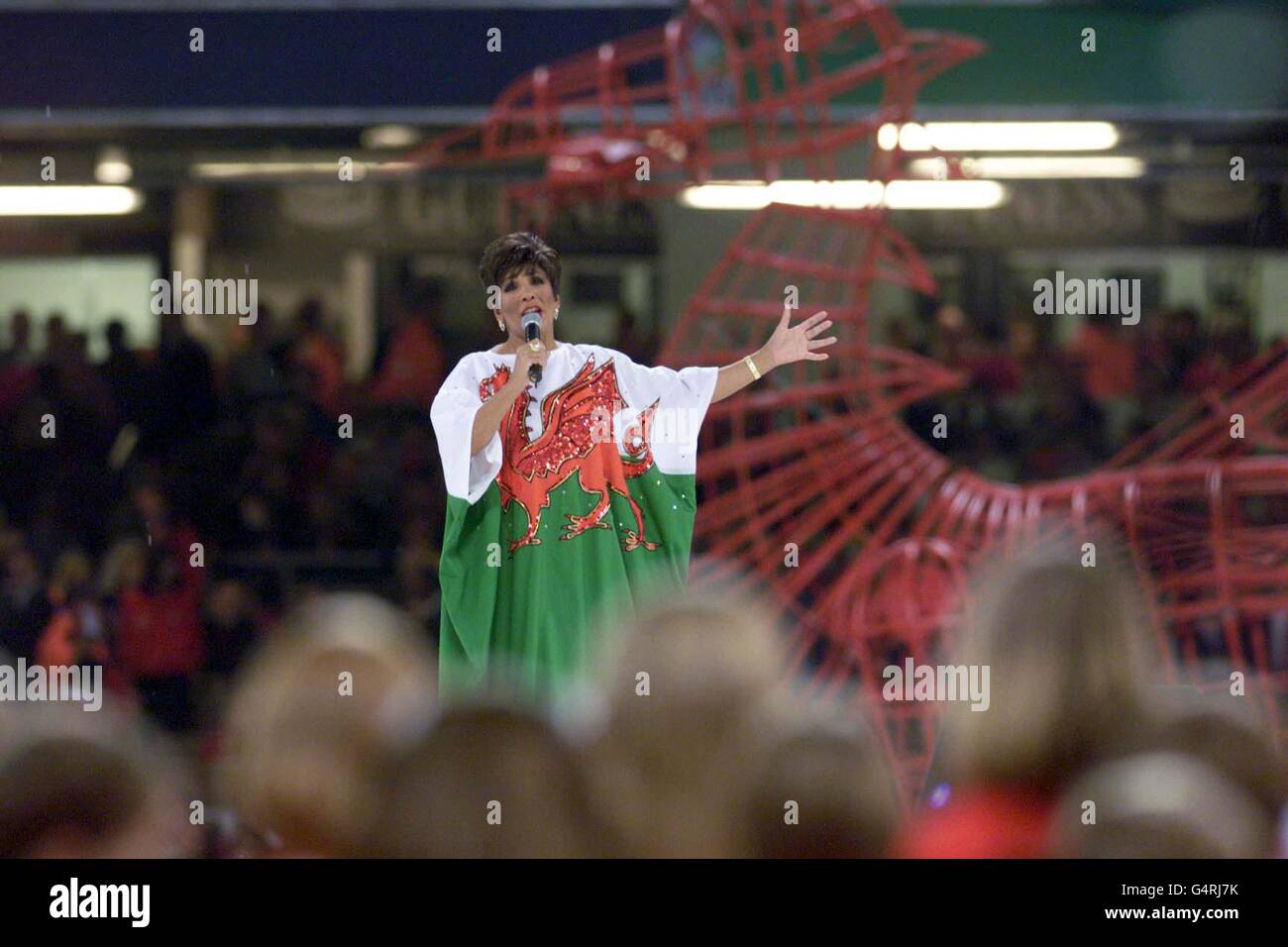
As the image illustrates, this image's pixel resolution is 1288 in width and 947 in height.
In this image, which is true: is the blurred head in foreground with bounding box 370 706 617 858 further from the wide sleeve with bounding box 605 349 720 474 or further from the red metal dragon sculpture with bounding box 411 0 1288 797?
the red metal dragon sculpture with bounding box 411 0 1288 797

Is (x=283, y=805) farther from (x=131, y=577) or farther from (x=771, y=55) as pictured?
(x=131, y=577)

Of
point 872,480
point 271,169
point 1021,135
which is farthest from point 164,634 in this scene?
point 1021,135

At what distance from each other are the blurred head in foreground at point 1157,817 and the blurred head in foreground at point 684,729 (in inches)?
8.3

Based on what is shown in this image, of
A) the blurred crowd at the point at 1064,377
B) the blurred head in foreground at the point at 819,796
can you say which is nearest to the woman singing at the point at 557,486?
the blurred head in foreground at the point at 819,796

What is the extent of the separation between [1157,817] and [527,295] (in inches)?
70.6

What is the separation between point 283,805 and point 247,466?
4.05 meters

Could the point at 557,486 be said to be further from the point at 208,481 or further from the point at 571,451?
the point at 208,481

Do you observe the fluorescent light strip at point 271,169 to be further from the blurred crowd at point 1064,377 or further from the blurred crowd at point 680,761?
Answer: the blurred crowd at point 680,761

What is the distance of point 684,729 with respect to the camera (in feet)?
4.06

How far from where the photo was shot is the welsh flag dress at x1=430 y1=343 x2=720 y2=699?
2.84 metres

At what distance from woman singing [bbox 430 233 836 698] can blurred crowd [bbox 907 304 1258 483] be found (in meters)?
2.23

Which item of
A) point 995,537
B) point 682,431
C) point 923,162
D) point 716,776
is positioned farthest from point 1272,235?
point 716,776

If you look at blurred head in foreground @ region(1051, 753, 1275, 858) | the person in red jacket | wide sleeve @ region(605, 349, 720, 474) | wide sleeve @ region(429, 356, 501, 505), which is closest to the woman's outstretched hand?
wide sleeve @ region(605, 349, 720, 474)
